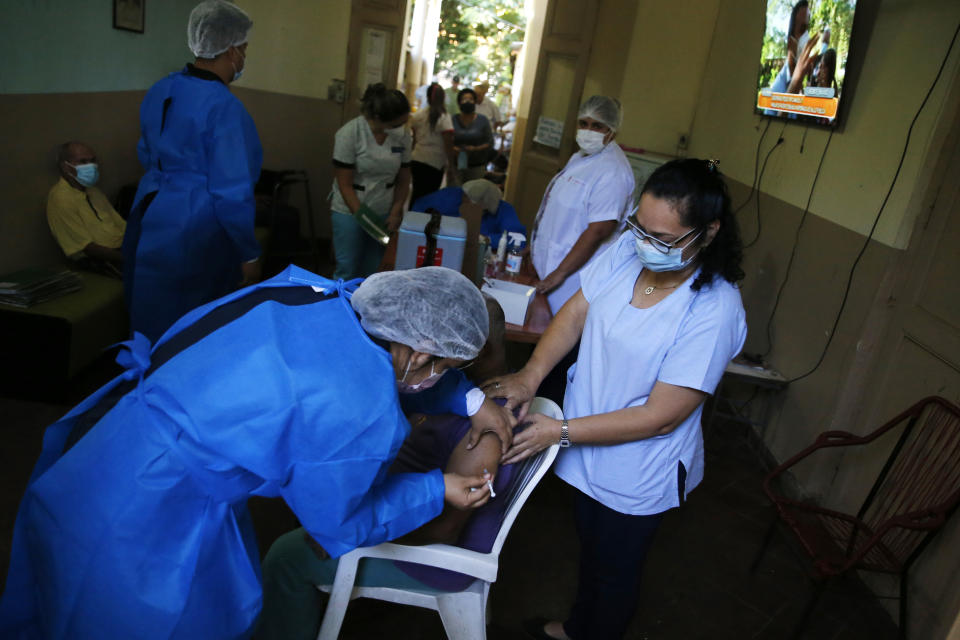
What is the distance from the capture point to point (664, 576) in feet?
8.26

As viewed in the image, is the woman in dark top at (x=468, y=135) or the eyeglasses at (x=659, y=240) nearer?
the eyeglasses at (x=659, y=240)

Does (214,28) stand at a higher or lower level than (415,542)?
higher

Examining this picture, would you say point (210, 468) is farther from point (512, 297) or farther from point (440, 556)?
point (512, 297)

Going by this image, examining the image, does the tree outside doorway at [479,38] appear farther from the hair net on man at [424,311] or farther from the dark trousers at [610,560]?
the hair net on man at [424,311]

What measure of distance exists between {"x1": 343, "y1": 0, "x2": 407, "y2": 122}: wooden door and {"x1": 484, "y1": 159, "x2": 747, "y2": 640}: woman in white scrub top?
425cm

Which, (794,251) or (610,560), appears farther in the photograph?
(794,251)

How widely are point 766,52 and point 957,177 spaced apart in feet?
5.65

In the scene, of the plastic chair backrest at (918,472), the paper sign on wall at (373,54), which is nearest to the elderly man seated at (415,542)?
the plastic chair backrest at (918,472)

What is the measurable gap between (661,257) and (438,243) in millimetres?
1063

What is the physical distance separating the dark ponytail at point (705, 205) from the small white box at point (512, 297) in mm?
1046

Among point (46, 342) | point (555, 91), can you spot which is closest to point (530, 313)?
point (46, 342)

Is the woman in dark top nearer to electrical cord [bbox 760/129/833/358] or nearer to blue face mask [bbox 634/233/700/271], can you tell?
electrical cord [bbox 760/129/833/358]

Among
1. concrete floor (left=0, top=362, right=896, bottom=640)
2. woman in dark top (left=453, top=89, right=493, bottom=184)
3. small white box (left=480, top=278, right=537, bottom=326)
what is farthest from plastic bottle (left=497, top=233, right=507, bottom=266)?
woman in dark top (left=453, top=89, right=493, bottom=184)

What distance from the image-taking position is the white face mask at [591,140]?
2.96 m
